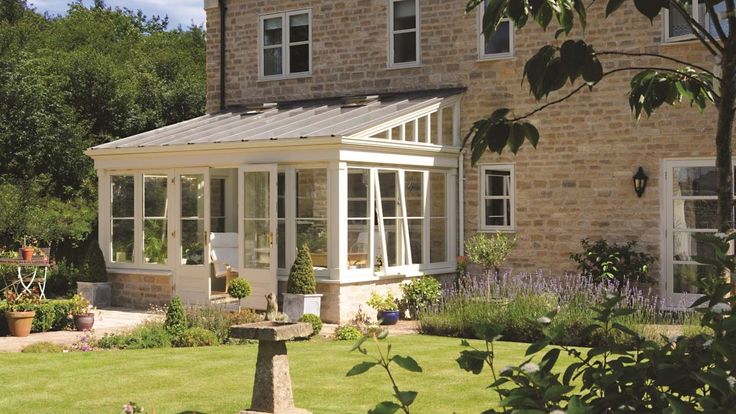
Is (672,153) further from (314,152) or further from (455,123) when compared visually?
(314,152)

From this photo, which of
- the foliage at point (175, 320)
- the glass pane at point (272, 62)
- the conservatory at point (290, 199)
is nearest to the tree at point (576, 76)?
the foliage at point (175, 320)

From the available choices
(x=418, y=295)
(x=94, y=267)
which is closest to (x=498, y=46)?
(x=418, y=295)

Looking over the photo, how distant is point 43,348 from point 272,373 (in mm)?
5628

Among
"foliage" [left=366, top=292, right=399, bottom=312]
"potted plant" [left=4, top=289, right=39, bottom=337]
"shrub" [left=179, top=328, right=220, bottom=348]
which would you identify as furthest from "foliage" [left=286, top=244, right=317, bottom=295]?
"potted plant" [left=4, top=289, right=39, bottom=337]

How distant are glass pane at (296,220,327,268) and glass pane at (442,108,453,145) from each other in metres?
3.18

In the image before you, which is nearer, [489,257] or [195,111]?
[489,257]

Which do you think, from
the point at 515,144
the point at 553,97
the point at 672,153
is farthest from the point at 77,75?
the point at 515,144

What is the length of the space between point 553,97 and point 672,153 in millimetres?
2169

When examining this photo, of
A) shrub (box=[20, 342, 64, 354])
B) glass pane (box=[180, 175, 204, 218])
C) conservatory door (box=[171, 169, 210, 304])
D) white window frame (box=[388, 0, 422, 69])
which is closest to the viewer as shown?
shrub (box=[20, 342, 64, 354])

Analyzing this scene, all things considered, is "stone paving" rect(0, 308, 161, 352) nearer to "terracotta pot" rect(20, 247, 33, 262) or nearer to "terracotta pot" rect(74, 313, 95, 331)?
"terracotta pot" rect(74, 313, 95, 331)

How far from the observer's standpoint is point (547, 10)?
2.74 meters

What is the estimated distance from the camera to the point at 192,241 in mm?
17047

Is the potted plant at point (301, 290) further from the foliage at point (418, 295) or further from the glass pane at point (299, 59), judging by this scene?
the glass pane at point (299, 59)

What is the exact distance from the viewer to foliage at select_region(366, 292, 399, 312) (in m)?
15.3
